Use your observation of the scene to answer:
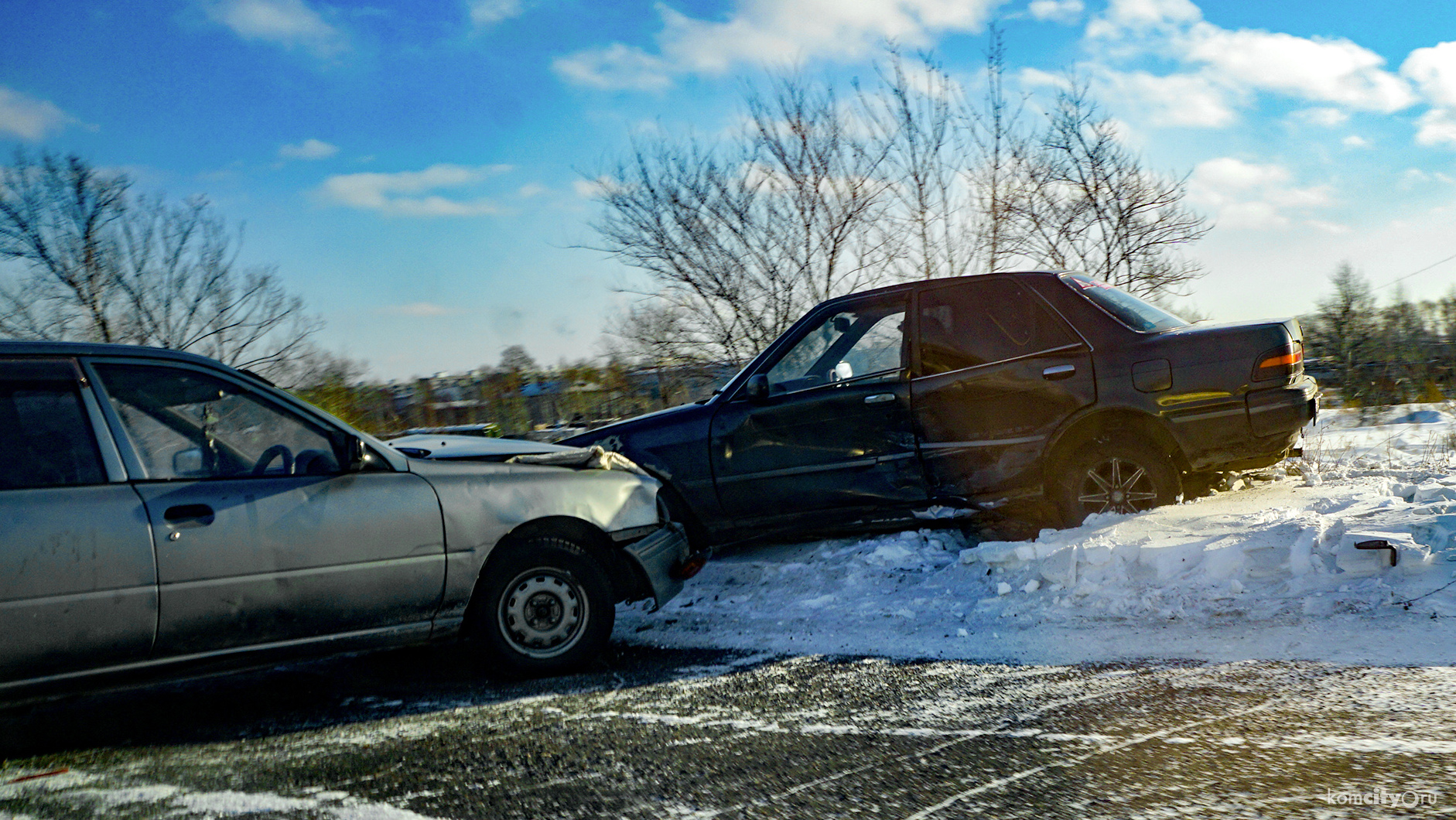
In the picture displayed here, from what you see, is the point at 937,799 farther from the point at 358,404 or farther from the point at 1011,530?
the point at 358,404

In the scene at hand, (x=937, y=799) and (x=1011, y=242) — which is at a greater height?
(x=1011, y=242)

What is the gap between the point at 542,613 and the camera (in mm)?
4863

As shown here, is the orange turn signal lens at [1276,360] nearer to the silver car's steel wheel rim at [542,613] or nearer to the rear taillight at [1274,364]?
the rear taillight at [1274,364]

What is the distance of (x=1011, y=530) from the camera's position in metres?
6.83

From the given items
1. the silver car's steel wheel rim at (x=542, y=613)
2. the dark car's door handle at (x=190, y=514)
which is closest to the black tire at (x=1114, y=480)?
the silver car's steel wheel rim at (x=542, y=613)

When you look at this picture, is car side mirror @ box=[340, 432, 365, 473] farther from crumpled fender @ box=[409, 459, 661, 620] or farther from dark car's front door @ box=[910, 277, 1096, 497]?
dark car's front door @ box=[910, 277, 1096, 497]

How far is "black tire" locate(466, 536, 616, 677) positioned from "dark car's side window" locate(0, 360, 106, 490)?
66.9 inches

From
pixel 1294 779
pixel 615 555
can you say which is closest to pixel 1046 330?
pixel 615 555

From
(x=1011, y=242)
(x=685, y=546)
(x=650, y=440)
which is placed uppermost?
(x=1011, y=242)

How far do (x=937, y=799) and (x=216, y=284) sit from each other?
40.7 feet

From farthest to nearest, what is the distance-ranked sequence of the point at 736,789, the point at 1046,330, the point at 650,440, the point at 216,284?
1. the point at 216,284
2. the point at 650,440
3. the point at 1046,330
4. the point at 736,789

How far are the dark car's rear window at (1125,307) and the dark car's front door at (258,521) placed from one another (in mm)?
4358

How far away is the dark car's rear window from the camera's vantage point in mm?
6445

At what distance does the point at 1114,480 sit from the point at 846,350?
1926 millimetres
